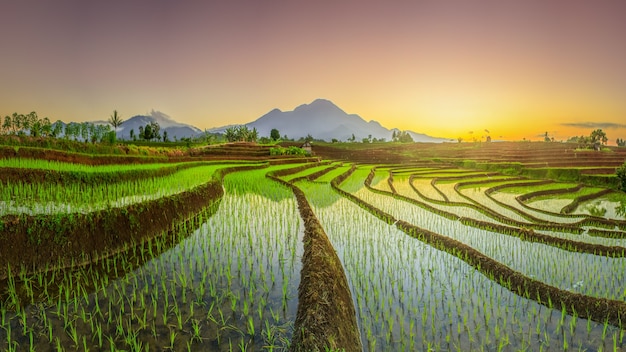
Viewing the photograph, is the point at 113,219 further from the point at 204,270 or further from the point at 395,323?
the point at 395,323

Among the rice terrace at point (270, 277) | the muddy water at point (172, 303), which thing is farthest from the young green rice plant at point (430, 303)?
the muddy water at point (172, 303)

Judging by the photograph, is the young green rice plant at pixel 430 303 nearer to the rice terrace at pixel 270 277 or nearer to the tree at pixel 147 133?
the rice terrace at pixel 270 277

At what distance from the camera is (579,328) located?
390 centimetres

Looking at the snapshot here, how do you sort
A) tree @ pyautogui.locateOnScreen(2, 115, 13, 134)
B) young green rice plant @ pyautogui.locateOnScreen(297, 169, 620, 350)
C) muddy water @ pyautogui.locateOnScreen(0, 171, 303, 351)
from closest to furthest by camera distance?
muddy water @ pyautogui.locateOnScreen(0, 171, 303, 351), young green rice plant @ pyautogui.locateOnScreen(297, 169, 620, 350), tree @ pyautogui.locateOnScreen(2, 115, 13, 134)

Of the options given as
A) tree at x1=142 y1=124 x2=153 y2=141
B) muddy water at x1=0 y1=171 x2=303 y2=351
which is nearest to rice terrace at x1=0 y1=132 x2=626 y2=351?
muddy water at x1=0 y1=171 x2=303 y2=351

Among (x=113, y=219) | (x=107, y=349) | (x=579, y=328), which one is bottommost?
(x=579, y=328)

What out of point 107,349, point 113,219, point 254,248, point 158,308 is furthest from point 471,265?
point 113,219

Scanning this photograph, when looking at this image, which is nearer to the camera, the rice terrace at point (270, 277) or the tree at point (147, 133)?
the rice terrace at point (270, 277)

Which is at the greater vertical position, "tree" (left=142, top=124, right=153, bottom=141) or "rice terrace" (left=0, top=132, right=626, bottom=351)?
"tree" (left=142, top=124, right=153, bottom=141)

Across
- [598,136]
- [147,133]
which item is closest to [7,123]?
[147,133]

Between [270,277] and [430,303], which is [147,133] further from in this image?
[430,303]

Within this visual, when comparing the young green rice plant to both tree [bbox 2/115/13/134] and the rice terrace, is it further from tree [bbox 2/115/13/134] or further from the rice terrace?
tree [bbox 2/115/13/134]

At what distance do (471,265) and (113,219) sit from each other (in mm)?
6218

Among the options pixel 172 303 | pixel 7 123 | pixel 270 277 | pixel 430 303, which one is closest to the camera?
pixel 172 303
